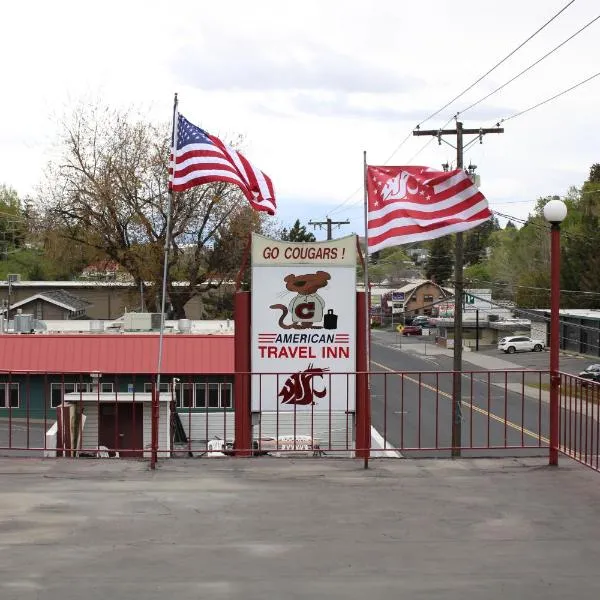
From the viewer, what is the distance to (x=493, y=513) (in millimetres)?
7125

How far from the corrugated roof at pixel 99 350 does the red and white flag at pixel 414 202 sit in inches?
1003

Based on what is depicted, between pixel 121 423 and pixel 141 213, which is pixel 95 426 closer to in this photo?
pixel 121 423

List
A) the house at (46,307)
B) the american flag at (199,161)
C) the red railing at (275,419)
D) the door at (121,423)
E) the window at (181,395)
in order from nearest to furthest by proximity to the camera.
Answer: the red railing at (275,419) → the american flag at (199,161) → the door at (121,423) → the window at (181,395) → the house at (46,307)

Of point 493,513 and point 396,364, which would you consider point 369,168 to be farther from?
point 396,364

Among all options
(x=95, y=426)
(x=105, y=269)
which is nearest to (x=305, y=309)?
(x=95, y=426)

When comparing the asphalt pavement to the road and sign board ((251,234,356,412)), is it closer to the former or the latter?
sign board ((251,234,356,412))

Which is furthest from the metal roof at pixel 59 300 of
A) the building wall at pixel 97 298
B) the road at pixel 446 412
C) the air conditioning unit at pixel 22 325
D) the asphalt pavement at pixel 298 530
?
the asphalt pavement at pixel 298 530

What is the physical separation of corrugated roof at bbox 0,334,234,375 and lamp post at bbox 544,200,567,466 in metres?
26.0

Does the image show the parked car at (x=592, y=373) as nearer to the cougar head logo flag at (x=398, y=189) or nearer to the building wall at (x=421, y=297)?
the cougar head logo flag at (x=398, y=189)

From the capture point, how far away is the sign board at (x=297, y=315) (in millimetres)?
13555

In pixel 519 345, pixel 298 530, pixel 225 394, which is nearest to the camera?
pixel 298 530

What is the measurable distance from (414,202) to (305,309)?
4703mm

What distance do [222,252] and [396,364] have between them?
21.7 metres

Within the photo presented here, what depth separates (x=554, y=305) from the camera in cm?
856
